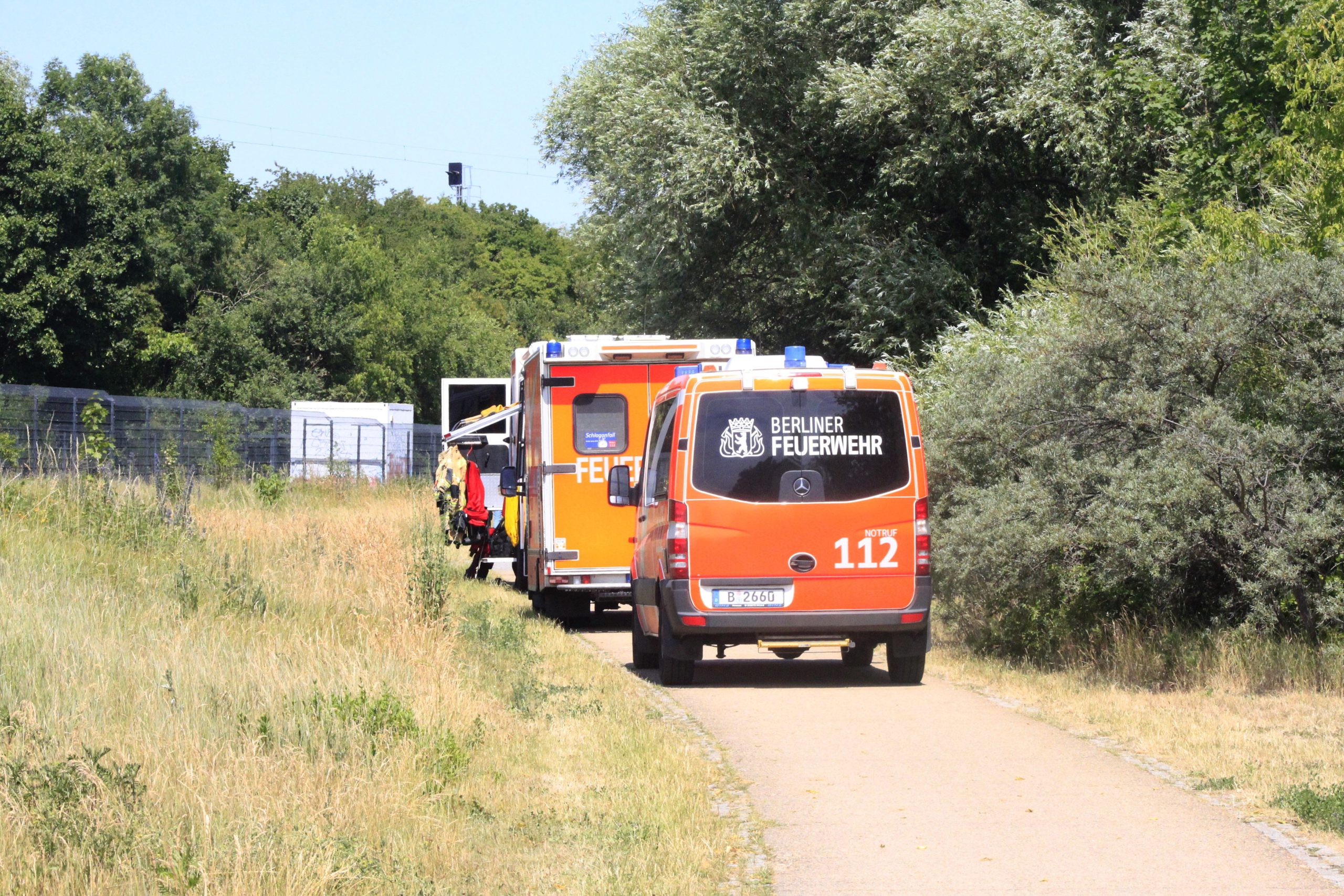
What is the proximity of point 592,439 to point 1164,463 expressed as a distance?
23.5 feet

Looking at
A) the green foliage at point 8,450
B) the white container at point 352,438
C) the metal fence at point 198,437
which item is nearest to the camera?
the green foliage at point 8,450

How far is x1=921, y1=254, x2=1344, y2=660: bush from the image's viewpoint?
11117 mm

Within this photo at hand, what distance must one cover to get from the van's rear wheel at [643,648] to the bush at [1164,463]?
2446mm

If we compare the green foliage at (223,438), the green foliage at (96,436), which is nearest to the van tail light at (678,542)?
the green foliage at (96,436)

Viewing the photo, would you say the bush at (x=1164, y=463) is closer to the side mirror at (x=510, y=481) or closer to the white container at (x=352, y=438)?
the side mirror at (x=510, y=481)

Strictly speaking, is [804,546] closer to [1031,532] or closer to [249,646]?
[1031,532]

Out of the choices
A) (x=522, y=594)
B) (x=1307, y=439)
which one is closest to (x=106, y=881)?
(x=1307, y=439)

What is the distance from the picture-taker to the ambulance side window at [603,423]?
17.0m

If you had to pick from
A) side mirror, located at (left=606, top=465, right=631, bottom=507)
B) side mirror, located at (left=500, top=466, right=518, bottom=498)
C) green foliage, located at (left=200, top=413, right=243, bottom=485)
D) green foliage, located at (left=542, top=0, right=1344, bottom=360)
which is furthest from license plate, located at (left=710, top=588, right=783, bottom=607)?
green foliage, located at (left=200, top=413, right=243, bottom=485)

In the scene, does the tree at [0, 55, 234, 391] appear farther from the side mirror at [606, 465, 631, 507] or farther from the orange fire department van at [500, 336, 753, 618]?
the side mirror at [606, 465, 631, 507]

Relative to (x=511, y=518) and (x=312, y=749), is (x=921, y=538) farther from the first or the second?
(x=511, y=518)

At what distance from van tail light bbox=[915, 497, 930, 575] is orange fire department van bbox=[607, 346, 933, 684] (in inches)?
0.4

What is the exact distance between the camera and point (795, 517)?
11883 millimetres

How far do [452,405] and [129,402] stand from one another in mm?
7479
